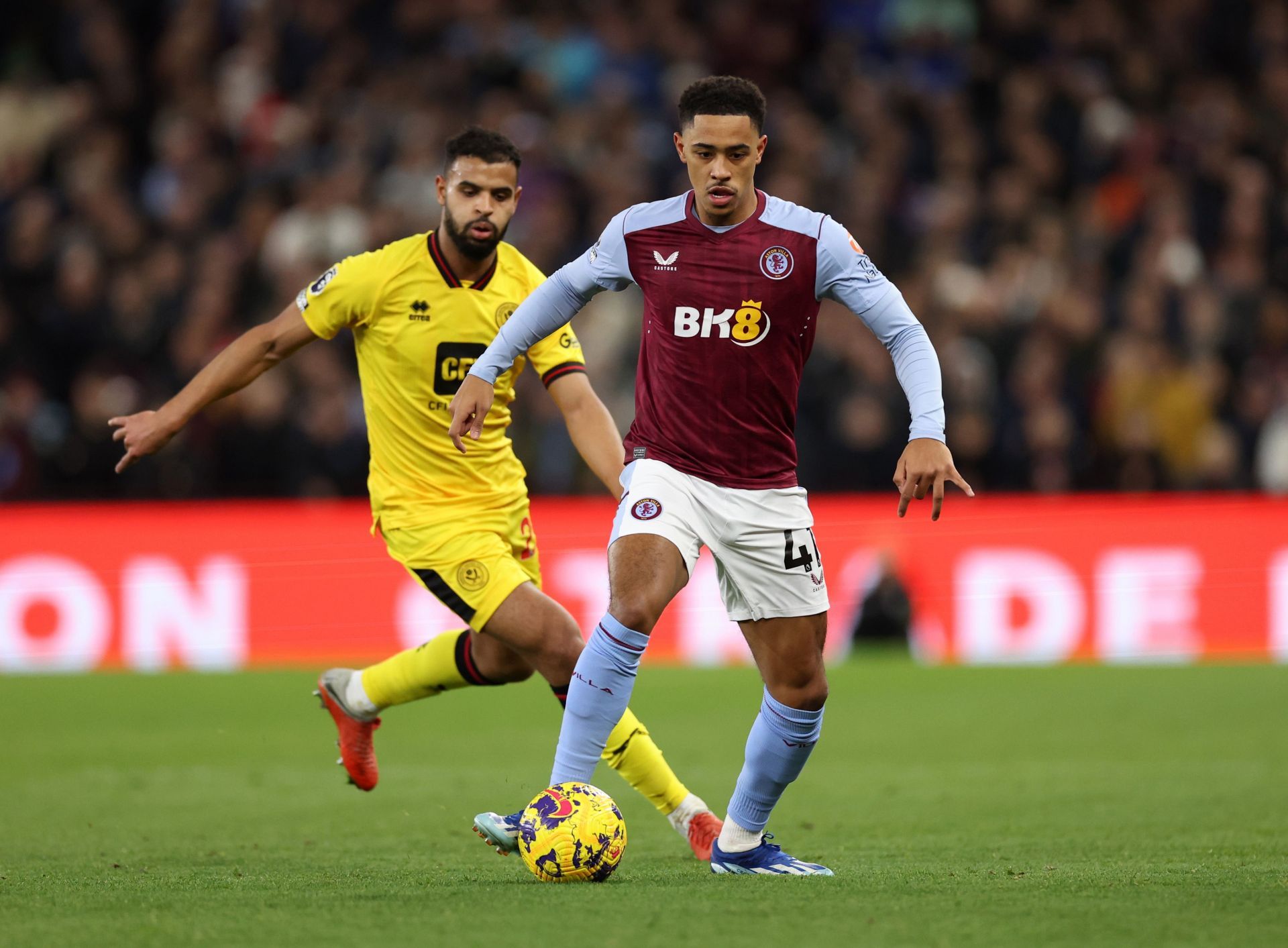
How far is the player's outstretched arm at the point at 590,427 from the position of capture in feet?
22.8

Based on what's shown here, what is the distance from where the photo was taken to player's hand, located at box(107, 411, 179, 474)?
6539 mm

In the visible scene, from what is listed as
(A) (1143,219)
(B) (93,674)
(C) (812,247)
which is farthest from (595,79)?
(C) (812,247)

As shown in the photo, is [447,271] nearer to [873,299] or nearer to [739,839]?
[873,299]

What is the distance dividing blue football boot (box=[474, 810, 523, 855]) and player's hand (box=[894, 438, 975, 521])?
1.62 meters

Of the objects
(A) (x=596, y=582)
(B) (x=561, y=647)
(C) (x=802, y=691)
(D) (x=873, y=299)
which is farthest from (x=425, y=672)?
(A) (x=596, y=582)

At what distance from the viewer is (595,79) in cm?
1789

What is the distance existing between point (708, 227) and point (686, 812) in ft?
7.46

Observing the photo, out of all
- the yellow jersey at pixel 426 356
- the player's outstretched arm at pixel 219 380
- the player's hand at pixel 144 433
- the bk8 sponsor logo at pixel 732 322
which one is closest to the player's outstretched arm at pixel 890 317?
the bk8 sponsor logo at pixel 732 322

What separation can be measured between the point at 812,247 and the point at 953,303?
987 centimetres

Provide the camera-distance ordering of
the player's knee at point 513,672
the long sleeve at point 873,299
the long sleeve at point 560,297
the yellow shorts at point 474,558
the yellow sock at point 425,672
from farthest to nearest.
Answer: the yellow sock at point 425,672 < the player's knee at point 513,672 < the yellow shorts at point 474,558 < the long sleeve at point 560,297 < the long sleeve at point 873,299

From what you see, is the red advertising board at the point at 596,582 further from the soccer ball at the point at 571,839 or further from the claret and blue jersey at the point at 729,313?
the soccer ball at the point at 571,839

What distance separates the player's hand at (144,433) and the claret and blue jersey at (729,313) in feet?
4.54

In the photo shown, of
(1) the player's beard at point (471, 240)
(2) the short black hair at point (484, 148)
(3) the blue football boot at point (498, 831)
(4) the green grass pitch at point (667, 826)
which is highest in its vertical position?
(2) the short black hair at point (484, 148)

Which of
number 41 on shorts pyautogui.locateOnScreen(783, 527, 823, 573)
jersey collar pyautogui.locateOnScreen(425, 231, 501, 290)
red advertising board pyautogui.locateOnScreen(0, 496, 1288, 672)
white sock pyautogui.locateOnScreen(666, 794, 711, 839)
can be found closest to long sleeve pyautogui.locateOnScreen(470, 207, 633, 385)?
number 41 on shorts pyautogui.locateOnScreen(783, 527, 823, 573)
